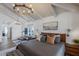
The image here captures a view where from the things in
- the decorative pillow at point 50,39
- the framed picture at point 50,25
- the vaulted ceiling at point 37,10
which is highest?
the vaulted ceiling at point 37,10

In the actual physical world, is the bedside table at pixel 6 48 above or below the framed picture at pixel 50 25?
below

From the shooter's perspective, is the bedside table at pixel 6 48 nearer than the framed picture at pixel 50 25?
Yes

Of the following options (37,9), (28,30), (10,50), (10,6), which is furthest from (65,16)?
(10,50)

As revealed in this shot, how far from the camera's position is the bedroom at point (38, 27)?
6.92 ft

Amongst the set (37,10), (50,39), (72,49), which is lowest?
(72,49)

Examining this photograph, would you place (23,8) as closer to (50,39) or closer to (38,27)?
(38,27)

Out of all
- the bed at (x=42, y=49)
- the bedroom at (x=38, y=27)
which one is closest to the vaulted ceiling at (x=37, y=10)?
the bedroom at (x=38, y=27)

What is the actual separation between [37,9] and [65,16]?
0.55m

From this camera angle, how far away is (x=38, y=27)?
218 centimetres

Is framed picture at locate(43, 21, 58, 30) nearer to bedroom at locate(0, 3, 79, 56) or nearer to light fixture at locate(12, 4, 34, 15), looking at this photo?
bedroom at locate(0, 3, 79, 56)

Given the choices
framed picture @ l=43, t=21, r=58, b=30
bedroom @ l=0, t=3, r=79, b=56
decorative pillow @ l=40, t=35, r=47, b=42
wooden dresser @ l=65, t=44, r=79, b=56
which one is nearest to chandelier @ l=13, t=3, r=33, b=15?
bedroom @ l=0, t=3, r=79, b=56

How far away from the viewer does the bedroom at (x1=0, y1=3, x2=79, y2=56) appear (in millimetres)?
2109

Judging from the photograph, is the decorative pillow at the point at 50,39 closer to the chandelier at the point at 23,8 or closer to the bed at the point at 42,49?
the bed at the point at 42,49

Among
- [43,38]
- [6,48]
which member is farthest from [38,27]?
[6,48]
